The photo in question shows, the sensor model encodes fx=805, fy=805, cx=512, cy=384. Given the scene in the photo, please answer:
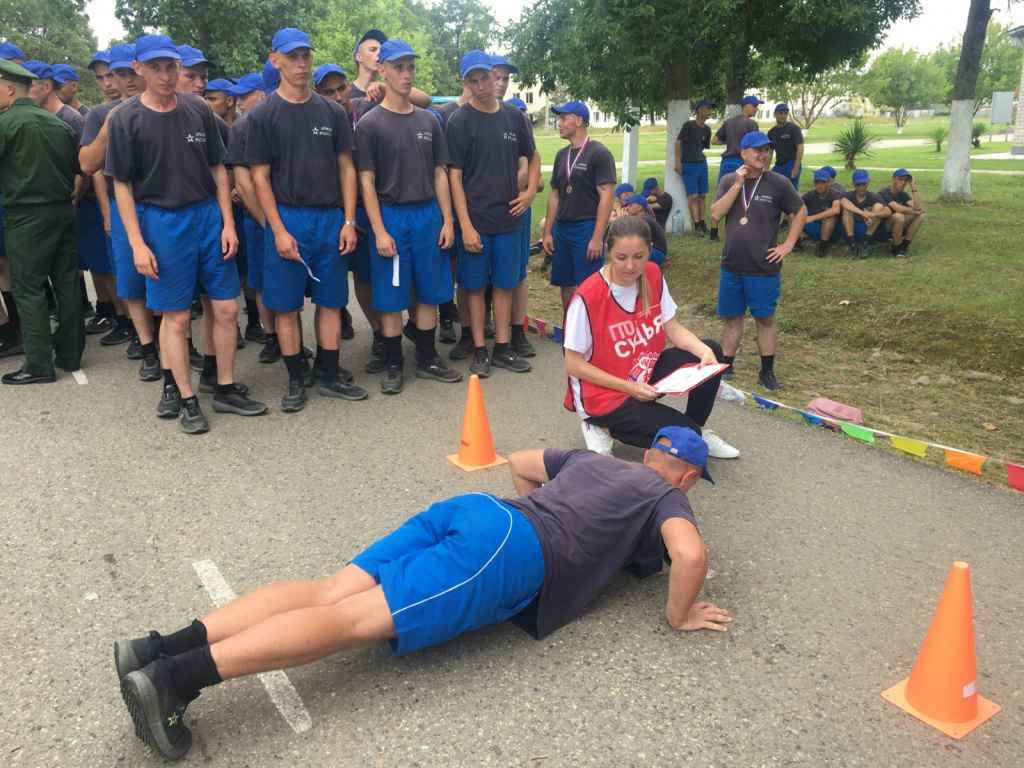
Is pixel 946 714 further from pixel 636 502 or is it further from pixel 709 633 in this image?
pixel 636 502

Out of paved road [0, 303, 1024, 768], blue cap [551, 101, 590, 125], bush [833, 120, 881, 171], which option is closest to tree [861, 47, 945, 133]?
bush [833, 120, 881, 171]

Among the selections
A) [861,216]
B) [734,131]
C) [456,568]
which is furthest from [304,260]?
[734,131]

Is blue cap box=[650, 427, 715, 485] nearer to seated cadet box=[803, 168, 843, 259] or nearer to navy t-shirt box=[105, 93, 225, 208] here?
navy t-shirt box=[105, 93, 225, 208]

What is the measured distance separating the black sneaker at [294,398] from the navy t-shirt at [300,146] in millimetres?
1351

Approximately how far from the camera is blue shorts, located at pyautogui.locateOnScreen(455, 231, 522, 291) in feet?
22.3

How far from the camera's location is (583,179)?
23.2 feet

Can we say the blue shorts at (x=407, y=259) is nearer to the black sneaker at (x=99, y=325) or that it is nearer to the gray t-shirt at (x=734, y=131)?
the black sneaker at (x=99, y=325)

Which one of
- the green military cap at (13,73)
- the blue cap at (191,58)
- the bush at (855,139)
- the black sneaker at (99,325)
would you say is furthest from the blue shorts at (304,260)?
the bush at (855,139)

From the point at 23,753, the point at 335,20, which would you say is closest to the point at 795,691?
the point at 23,753

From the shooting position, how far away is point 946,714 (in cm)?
280

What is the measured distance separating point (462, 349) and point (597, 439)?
2696 mm

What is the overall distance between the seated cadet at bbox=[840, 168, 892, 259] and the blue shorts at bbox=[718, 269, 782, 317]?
4479 millimetres

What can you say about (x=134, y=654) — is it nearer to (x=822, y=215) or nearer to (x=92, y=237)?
(x=92, y=237)

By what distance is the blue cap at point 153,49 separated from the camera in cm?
510
